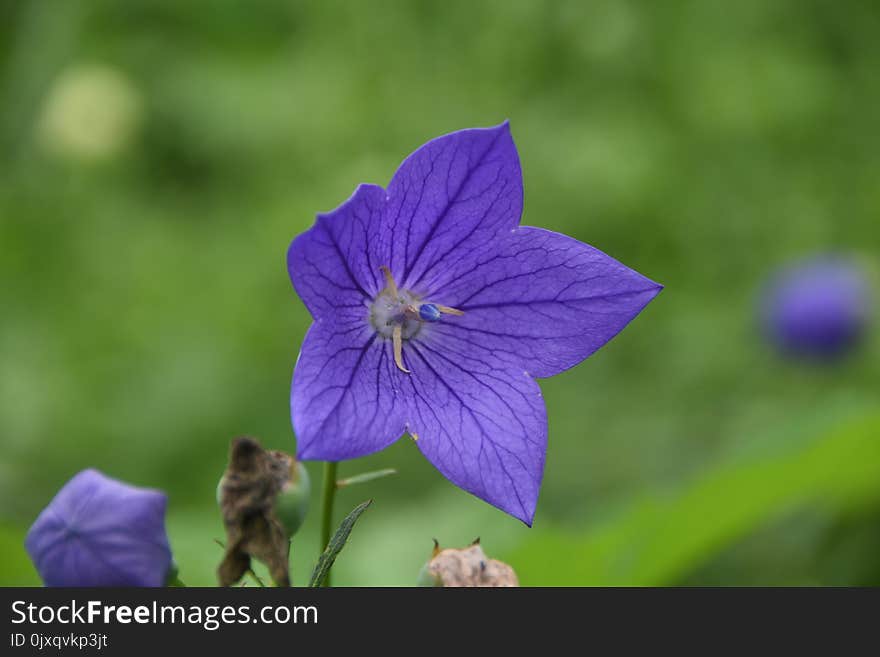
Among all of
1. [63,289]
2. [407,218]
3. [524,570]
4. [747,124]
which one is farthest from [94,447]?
[747,124]

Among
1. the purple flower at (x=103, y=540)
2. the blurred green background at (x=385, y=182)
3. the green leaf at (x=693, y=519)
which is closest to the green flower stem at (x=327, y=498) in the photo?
the purple flower at (x=103, y=540)

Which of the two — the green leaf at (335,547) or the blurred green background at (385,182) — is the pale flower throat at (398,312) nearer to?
the green leaf at (335,547)

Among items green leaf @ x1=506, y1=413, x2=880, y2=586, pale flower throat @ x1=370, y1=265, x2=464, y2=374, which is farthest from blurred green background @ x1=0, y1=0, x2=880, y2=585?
pale flower throat @ x1=370, y1=265, x2=464, y2=374

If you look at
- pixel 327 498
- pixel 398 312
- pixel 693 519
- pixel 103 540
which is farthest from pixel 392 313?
pixel 693 519

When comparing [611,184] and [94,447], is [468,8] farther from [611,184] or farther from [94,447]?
[94,447]

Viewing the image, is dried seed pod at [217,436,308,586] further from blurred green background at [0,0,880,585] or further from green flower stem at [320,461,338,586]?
blurred green background at [0,0,880,585]

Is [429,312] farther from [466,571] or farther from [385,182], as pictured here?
[385,182]
